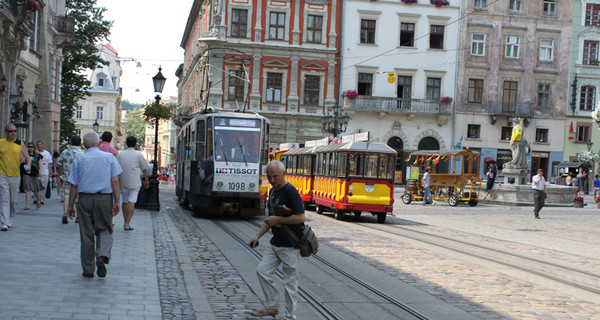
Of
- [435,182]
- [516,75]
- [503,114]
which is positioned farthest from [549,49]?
[435,182]

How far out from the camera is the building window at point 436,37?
4859 centimetres

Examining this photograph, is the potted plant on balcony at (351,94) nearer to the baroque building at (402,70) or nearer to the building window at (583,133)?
the baroque building at (402,70)

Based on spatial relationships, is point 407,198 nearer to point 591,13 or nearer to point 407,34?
point 407,34

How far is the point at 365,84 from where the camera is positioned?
47938mm

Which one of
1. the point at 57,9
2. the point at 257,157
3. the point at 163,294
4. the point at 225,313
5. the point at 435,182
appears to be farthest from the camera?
the point at 57,9

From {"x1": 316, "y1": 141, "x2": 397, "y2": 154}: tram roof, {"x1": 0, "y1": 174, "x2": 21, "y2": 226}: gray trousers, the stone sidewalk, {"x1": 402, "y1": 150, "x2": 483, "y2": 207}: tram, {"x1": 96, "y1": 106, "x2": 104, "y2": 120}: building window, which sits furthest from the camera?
{"x1": 96, "y1": 106, "x2": 104, "y2": 120}: building window

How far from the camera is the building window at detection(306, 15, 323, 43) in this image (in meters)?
47.2

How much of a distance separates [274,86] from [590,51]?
79.8 feet

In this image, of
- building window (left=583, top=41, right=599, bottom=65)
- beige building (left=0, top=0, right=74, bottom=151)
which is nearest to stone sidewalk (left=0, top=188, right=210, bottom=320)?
beige building (left=0, top=0, right=74, bottom=151)

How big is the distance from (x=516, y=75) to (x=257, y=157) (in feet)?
117

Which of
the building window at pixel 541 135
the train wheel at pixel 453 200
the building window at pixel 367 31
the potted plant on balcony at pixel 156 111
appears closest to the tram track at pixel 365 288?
the potted plant on balcony at pixel 156 111

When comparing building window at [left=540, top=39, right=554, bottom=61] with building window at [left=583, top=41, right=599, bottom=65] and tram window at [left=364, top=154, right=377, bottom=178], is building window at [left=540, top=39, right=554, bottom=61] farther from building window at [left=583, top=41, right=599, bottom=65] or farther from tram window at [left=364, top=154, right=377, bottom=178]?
tram window at [left=364, top=154, right=377, bottom=178]

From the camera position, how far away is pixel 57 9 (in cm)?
3459

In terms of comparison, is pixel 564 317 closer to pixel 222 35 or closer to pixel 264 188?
pixel 264 188
